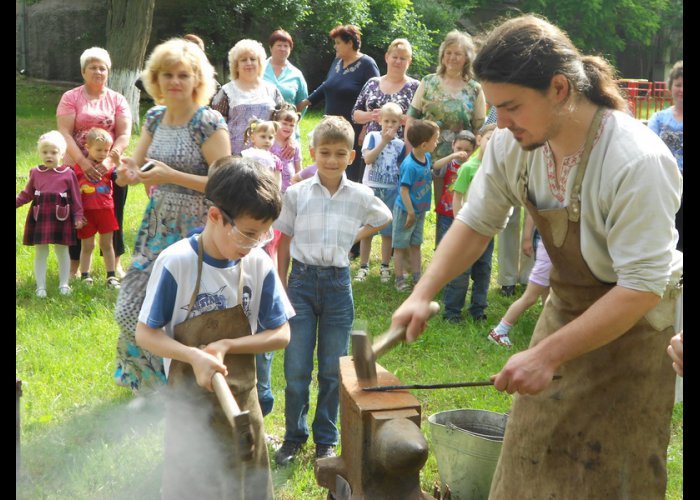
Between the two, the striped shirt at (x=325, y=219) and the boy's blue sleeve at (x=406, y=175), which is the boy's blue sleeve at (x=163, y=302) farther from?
the boy's blue sleeve at (x=406, y=175)

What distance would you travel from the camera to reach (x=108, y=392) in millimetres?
5074

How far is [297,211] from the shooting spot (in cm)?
444

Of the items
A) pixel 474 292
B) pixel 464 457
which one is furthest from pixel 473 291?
pixel 464 457

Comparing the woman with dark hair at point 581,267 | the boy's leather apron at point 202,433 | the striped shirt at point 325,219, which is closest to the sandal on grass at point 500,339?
the striped shirt at point 325,219

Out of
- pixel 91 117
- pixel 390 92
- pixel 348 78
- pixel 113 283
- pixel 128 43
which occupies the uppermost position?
pixel 128 43

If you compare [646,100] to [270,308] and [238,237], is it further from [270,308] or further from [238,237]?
[238,237]

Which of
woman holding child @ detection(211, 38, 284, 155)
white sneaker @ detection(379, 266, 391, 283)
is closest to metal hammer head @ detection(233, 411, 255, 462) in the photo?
woman holding child @ detection(211, 38, 284, 155)

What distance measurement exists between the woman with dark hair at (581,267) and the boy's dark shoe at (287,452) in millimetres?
1593

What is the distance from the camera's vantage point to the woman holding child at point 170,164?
13.5 ft

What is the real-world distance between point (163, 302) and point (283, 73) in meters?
6.00

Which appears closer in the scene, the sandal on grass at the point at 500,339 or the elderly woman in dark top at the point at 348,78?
the sandal on grass at the point at 500,339

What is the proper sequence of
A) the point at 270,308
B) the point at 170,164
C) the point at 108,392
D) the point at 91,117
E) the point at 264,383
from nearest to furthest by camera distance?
the point at 270,308
the point at 170,164
the point at 264,383
the point at 108,392
the point at 91,117

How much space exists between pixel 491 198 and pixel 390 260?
16.9 feet

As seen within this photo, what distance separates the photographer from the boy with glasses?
9.70 feet
